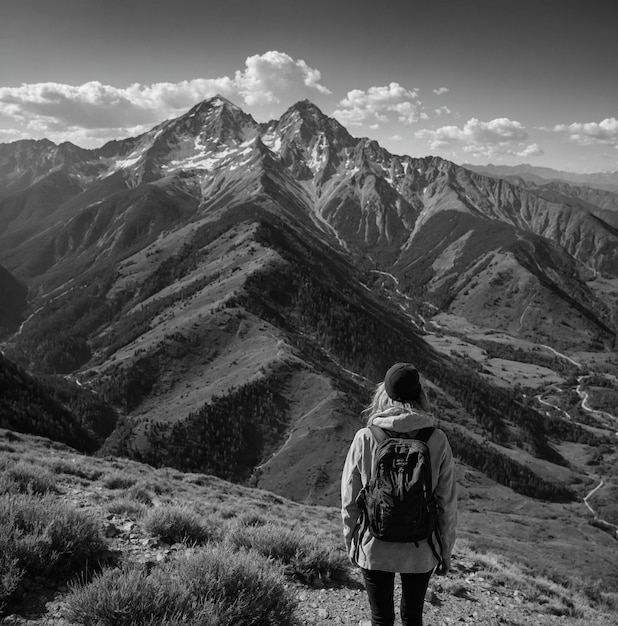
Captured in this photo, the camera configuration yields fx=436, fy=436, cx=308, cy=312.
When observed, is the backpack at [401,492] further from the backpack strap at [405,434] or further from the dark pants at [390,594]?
the dark pants at [390,594]

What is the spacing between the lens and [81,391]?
623 feet

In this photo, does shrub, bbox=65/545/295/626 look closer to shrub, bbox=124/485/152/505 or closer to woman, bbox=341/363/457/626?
woman, bbox=341/363/457/626

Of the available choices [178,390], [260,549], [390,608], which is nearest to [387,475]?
[390,608]

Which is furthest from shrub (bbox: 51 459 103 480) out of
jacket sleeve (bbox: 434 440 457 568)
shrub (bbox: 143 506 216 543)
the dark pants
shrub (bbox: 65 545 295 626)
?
jacket sleeve (bbox: 434 440 457 568)

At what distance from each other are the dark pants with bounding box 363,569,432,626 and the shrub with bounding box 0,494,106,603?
20.6 feet

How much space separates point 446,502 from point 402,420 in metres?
1.74

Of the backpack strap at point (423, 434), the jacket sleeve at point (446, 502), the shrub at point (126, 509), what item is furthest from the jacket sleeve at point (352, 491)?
the shrub at point (126, 509)

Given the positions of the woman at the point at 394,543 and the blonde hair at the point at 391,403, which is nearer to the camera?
the woman at the point at 394,543

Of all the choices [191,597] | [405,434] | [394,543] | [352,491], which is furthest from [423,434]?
[191,597]

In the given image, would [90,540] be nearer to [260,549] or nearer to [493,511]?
[260,549]

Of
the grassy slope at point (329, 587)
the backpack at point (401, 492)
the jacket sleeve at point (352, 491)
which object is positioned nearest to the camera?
the backpack at point (401, 492)

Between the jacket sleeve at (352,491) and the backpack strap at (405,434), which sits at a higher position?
the backpack strap at (405,434)

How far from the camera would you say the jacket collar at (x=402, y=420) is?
7484 millimetres

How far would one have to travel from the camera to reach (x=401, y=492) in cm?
702
